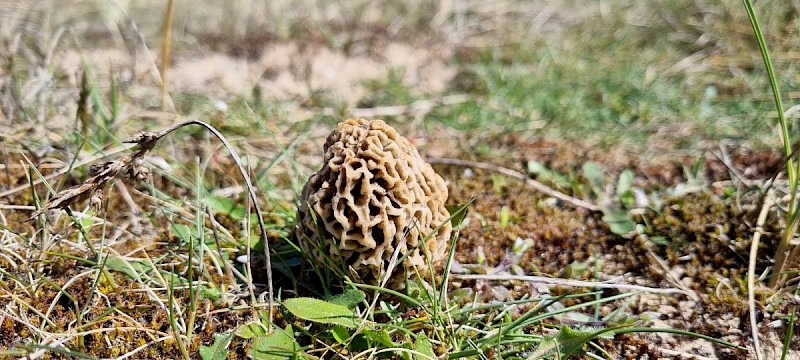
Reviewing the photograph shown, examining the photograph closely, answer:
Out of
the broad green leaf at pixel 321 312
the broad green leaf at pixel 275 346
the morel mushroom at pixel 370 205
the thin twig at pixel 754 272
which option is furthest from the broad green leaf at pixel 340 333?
the thin twig at pixel 754 272

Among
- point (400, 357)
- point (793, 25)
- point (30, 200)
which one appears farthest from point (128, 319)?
point (793, 25)

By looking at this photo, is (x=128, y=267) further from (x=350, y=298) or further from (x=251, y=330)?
(x=350, y=298)

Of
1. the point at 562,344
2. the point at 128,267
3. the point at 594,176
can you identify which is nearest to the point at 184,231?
the point at 128,267

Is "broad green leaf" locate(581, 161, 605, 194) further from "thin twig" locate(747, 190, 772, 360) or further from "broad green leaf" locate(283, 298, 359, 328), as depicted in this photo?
"broad green leaf" locate(283, 298, 359, 328)

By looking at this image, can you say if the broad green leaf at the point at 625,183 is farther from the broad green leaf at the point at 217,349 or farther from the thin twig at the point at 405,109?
the broad green leaf at the point at 217,349

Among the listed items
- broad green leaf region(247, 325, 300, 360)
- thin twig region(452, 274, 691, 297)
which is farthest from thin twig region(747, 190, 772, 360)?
broad green leaf region(247, 325, 300, 360)
